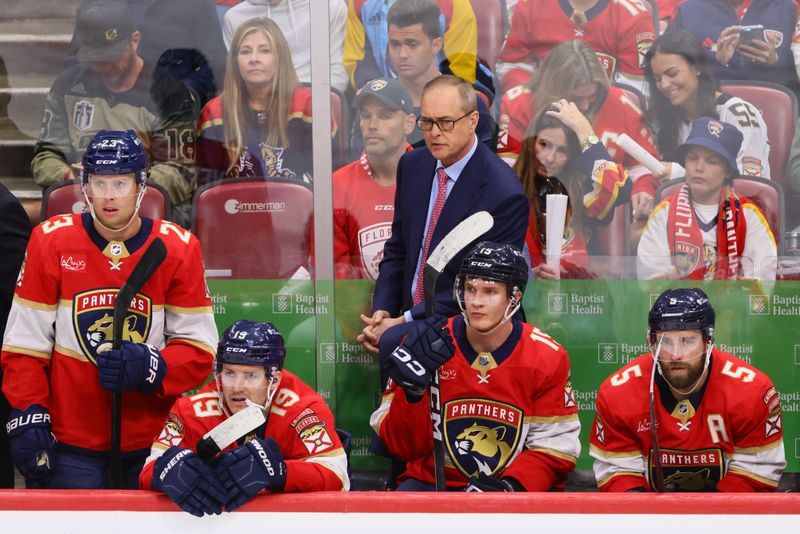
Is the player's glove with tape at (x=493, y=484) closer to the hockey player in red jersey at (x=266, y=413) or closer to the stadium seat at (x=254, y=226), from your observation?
the hockey player in red jersey at (x=266, y=413)

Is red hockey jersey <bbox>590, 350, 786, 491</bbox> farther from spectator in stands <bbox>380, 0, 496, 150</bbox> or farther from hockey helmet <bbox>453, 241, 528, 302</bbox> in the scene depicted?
spectator in stands <bbox>380, 0, 496, 150</bbox>

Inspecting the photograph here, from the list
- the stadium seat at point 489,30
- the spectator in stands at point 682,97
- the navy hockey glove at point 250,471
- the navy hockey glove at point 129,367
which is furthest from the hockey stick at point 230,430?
the spectator in stands at point 682,97

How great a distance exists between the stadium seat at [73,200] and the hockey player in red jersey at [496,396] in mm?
1061

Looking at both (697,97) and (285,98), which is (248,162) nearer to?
Answer: (285,98)

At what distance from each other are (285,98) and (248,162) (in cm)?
24

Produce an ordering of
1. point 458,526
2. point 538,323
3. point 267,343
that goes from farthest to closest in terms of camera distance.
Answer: point 538,323 < point 267,343 < point 458,526

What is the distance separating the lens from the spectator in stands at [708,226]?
364 centimetres

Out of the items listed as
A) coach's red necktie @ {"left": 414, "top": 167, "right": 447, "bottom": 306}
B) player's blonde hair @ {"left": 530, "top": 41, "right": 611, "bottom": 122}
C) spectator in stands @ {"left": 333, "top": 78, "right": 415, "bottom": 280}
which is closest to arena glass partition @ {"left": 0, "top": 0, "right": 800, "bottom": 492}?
spectator in stands @ {"left": 333, "top": 78, "right": 415, "bottom": 280}

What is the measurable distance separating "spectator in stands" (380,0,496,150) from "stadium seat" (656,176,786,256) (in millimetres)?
714

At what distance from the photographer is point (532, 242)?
3727 millimetres

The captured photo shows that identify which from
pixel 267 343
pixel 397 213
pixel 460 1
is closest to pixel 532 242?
pixel 397 213

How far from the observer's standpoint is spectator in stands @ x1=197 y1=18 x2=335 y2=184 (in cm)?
378

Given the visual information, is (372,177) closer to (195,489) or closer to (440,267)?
(440,267)

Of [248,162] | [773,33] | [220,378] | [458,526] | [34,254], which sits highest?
[773,33]
